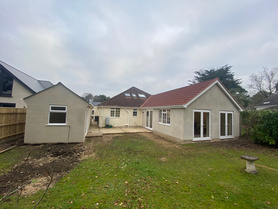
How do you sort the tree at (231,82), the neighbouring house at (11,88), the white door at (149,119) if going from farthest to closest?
the tree at (231,82) → the white door at (149,119) → the neighbouring house at (11,88)

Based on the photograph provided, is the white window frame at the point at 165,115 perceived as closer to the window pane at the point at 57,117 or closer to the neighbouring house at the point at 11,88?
the window pane at the point at 57,117

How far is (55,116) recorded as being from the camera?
833cm

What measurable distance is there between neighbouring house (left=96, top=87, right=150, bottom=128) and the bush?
1184 centimetres

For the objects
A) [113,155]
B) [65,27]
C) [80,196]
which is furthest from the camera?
[65,27]

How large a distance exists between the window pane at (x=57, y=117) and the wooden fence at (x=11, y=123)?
2578mm

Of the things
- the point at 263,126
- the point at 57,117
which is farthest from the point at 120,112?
the point at 263,126

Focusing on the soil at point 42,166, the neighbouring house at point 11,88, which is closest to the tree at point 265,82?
the soil at point 42,166

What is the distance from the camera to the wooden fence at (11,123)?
7.52 metres

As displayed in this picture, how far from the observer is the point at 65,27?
31.1 ft

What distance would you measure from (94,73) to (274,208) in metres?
19.8

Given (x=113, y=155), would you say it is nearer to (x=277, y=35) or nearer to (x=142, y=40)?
(x=142, y=40)

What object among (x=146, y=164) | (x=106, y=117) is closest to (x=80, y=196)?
(x=146, y=164)

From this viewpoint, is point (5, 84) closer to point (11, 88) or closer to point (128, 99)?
point (11, 88)

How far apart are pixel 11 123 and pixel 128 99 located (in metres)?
12.6
